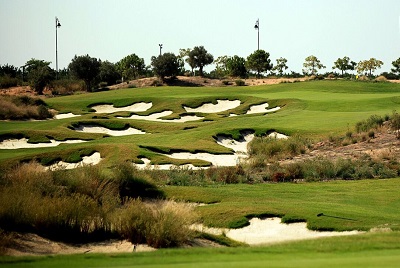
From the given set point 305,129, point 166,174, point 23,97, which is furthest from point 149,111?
point 166,174

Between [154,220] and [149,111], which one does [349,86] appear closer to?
[149,111]

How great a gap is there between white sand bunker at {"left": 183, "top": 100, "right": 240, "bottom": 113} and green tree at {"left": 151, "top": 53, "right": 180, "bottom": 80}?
1087 inches

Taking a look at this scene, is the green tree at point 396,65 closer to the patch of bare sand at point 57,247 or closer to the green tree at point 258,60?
the green tree at point 258,60

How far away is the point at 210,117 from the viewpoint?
55.8 meters

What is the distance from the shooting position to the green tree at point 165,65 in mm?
89625

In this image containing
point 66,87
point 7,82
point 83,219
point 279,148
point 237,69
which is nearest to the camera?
point 83,219

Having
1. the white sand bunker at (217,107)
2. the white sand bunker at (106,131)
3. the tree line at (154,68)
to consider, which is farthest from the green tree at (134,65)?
the white sand bunker at (106,131)

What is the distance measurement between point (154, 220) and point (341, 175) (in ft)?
54.5

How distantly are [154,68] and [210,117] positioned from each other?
121ft

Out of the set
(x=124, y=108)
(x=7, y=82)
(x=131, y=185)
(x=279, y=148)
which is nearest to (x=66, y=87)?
(x=7, y=82)

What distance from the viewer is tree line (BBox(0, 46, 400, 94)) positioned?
8944cm

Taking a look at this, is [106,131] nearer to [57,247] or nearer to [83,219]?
[83,219]

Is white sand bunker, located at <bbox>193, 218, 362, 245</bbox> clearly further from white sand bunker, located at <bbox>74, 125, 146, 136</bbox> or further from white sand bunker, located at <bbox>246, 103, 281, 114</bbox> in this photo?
white sand bunker, located at <bbox>246, 103, 281, 114</bbox>

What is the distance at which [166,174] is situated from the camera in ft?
89.4
